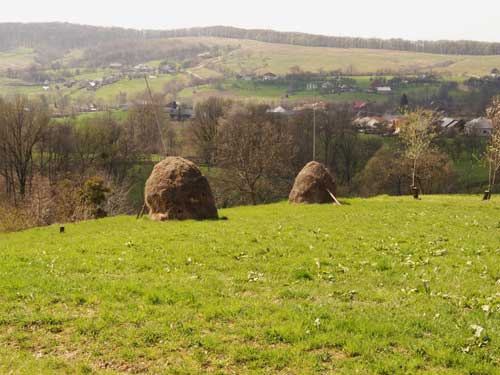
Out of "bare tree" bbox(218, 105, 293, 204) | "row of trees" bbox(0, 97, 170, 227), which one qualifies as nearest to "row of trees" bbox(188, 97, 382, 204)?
"bare tree" bbox(218, 105, 293, 204)

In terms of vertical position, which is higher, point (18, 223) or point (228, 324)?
point (228, 324)

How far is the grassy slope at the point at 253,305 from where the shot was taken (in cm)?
934

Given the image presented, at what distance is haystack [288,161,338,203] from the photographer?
129 ft

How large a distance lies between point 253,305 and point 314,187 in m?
28.1

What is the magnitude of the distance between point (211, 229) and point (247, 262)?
8003mm

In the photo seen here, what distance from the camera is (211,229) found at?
78.9ft

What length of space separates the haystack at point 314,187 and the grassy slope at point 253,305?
18.9 meters

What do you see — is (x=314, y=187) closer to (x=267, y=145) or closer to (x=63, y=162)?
(x=267, y=145)

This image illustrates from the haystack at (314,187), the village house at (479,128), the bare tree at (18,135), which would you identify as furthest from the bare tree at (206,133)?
the village house at (479,128)

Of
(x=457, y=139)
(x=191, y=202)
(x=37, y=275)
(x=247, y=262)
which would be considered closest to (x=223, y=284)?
(x=247, y=262)

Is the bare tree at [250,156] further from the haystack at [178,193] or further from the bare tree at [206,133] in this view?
the haystack at [178,193]

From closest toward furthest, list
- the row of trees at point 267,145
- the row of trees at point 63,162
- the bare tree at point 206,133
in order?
the row of trees at point 63,162 < the row of trees at point 267,145 < the bare tree at point 206,133

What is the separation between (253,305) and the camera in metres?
11.9

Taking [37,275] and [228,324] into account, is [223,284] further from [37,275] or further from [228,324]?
[37,275]
